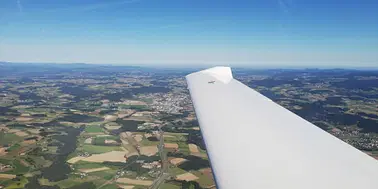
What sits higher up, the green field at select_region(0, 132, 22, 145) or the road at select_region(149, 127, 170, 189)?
the road at select_region(149, 127, 170, 189)

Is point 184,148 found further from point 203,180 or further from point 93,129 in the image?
point 93,129

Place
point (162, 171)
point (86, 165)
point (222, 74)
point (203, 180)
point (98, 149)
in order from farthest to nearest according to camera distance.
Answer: point (98, 149), point (86, 165), point (162, 171), point (203, 180), point (222, 74)

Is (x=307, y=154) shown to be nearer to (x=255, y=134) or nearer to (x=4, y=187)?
(x=255, y=134)

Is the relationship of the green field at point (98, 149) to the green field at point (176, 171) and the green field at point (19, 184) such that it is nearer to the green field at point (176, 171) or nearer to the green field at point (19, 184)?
the green field at point (19, 184)

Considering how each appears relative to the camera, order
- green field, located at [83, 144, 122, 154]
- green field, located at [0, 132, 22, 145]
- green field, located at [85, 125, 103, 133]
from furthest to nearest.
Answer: green field, located at [85, 125, 103, 133] < green field, located at [0, 132, 22, 145] < green field, located at [83, 144, 122, 154]

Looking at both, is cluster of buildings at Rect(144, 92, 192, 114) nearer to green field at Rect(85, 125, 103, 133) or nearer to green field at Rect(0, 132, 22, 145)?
green field at Rect(85, 125, 103, 133)

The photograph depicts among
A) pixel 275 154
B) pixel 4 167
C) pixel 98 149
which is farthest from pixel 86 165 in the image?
pixel 275 154

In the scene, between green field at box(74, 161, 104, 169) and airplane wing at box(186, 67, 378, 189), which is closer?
airplane wing at box(186, 67, 378, 189)

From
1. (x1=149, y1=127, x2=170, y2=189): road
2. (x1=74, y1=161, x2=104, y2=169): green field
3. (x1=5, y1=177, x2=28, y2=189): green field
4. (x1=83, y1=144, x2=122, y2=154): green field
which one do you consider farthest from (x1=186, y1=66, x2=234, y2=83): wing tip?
(x1=83, y1=144, x2=122, y2=154): green field
